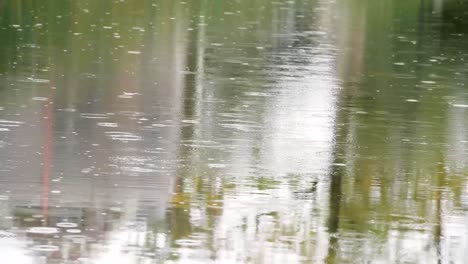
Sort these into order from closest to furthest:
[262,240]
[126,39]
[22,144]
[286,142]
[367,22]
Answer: [262,240] < [22,144] < [286,142] < [126,39] < [367,22]

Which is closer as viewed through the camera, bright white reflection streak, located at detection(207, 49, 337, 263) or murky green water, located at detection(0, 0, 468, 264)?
bright white reflection streak, located at detection(207, 49, 337, 263)

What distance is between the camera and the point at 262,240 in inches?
460

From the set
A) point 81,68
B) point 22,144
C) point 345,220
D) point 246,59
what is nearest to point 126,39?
point 246,59

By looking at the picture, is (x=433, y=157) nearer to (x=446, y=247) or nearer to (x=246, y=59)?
(x=446, y=247)

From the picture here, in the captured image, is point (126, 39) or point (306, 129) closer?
point (306, 129)

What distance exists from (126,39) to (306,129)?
14.7 m

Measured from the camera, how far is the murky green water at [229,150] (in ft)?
38.2

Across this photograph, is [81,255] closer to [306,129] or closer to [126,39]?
[306,129]

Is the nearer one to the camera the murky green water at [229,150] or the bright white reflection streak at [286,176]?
the bright white reflection streak at [286,176]

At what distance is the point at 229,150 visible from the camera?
54.3 ft

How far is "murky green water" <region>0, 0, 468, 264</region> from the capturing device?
1163 cm

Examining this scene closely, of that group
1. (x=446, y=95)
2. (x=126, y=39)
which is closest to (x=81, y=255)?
(x=446, y=95)

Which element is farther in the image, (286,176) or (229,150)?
(229,150)

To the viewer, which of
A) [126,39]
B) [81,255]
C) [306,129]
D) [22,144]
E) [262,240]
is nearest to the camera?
[81,255]
